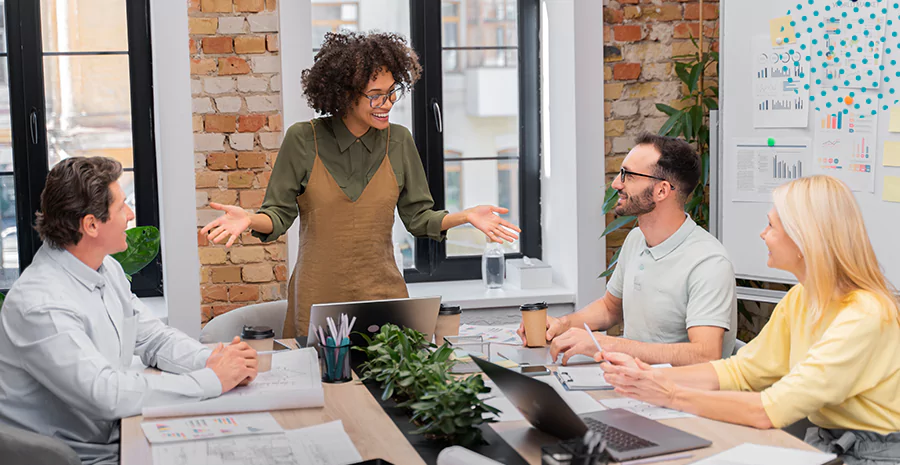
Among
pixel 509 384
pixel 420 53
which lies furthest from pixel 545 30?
pixel 509 384

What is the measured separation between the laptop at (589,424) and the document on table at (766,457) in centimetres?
6

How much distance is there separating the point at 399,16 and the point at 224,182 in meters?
1.15

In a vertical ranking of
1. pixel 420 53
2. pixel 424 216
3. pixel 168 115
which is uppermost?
pixel 420 53

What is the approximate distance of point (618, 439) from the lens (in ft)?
5.71

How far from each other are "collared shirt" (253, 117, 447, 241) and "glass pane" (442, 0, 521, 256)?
1.22 m

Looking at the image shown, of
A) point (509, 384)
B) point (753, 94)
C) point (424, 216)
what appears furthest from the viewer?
point (753, 94)

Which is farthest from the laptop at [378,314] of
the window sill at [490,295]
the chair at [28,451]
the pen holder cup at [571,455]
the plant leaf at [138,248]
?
the window sill at [490,295]

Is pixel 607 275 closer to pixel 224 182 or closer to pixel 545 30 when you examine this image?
pixel 545 30

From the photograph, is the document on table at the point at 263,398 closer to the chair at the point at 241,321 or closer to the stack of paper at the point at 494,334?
the stack of paper at the point at 494,334

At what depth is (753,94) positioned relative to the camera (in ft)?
11.6

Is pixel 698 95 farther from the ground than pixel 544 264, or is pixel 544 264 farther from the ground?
pixel 698 95

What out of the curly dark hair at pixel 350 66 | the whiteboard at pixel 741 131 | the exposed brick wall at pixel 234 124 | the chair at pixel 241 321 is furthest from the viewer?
the exposed brick wall at pixel 234 124

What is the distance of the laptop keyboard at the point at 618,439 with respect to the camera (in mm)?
1698

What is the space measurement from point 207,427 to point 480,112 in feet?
8.88
